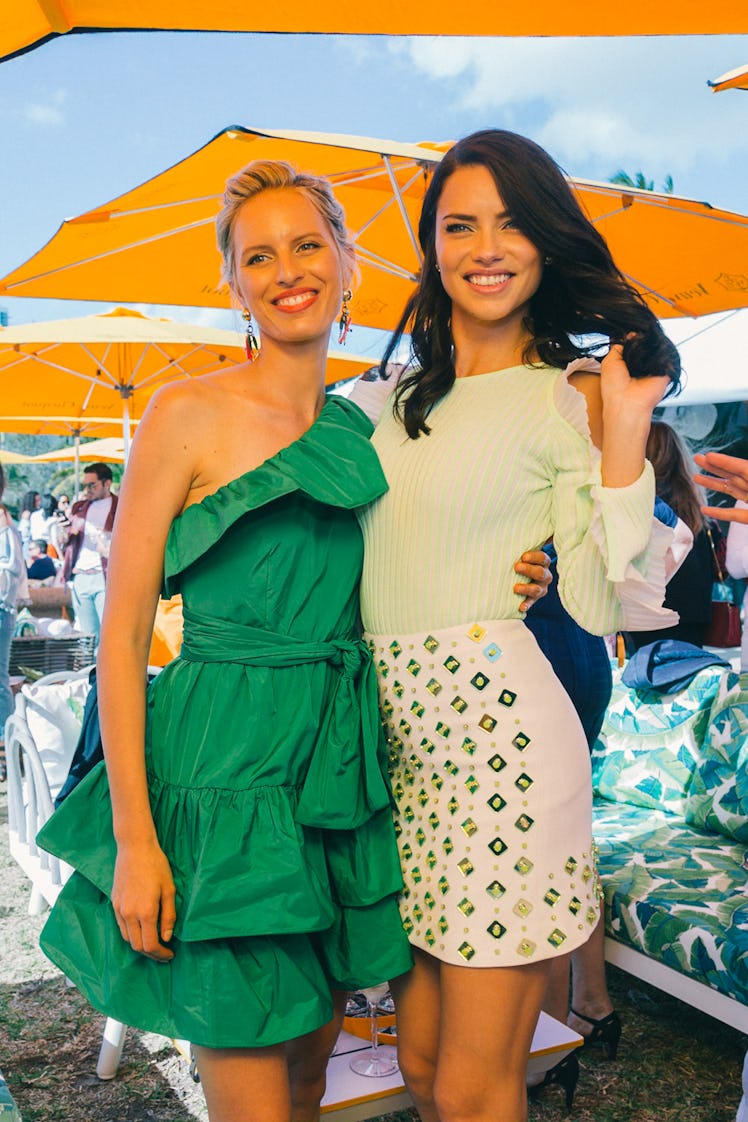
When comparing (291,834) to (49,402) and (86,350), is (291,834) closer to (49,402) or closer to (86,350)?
(86,350)

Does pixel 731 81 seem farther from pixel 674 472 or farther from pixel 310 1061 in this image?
pixel 310 1061

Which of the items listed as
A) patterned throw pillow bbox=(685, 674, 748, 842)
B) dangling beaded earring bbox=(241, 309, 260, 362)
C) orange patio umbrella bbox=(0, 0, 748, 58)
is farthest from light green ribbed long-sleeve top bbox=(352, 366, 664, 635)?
patterned throw pillow bbox=(685, 674, 748, 842)

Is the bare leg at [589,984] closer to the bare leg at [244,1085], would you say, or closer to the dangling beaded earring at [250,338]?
the bare leg at [244,1085]

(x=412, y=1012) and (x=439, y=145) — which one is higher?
(x=439, y=145)

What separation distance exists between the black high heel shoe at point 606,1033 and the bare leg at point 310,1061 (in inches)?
63.0

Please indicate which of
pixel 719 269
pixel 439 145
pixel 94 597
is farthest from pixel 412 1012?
pixel 94 597

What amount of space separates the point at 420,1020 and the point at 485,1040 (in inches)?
8.4

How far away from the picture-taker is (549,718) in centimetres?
176

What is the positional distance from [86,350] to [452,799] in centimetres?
869

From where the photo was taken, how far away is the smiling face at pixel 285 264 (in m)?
1.97

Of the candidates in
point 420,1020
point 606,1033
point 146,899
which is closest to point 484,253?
point 146,899

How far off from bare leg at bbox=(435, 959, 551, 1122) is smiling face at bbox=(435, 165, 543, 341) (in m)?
1.17

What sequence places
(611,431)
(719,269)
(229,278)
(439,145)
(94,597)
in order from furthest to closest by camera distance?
(94,597) < (719,269) < (439,145) < (229,278) < (611,431)

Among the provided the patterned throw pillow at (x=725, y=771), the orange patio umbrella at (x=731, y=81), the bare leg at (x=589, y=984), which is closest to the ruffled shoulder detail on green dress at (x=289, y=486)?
the orange patio umbrella at (x=731, y=81)
